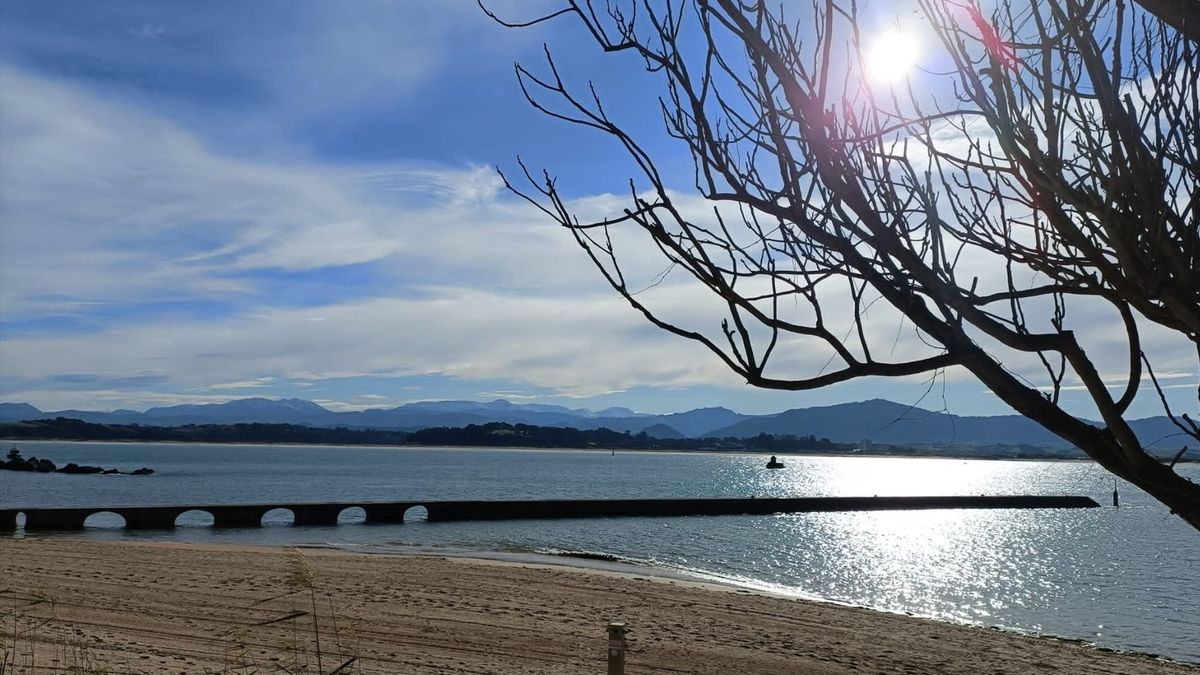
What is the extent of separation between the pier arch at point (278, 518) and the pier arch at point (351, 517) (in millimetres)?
2489

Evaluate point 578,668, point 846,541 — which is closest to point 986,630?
point 578,668

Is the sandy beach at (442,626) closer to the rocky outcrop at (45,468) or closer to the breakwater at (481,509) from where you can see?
the breakwater at (481,509)

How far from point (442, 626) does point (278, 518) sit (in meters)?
38.2

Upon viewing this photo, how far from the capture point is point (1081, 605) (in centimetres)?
2820

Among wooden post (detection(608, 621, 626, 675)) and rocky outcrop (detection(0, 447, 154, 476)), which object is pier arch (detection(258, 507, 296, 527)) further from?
rocky outcrop (detection(0, 447, 154, 476))

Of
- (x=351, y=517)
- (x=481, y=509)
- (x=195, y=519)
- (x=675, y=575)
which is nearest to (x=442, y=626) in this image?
(x=675, y=575)

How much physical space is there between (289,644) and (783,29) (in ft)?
37.1

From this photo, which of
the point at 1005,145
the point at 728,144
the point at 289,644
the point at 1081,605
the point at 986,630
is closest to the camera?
the point at 1005,145

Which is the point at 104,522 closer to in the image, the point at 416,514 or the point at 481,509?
the point at 416,514

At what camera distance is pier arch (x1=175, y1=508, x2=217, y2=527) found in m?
45.5

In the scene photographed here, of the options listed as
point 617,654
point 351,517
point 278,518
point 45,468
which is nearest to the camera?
point 617,654

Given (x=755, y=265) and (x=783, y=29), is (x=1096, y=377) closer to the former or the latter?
(x=755, y=265)

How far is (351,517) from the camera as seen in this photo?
5166cm

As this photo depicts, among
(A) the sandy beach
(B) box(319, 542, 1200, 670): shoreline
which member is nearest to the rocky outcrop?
(B) box(319, 542, 1200, 670): shoreline
